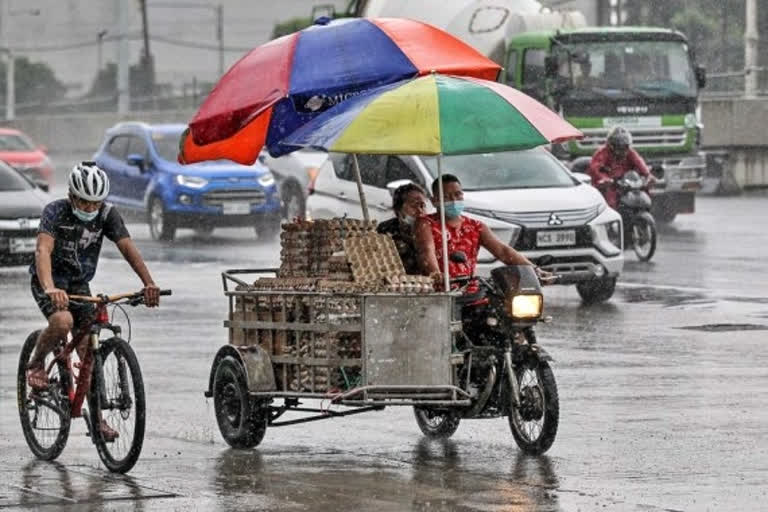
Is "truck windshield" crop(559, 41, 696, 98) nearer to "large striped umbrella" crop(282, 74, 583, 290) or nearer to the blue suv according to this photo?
the blue suv

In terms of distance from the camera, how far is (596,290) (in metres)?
21.3

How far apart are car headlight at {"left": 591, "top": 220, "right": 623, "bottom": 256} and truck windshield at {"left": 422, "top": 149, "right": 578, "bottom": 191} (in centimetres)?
75

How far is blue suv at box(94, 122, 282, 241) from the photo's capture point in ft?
105

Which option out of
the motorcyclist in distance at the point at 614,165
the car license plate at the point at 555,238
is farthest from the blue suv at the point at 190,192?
the car license plate at the point at 555,238

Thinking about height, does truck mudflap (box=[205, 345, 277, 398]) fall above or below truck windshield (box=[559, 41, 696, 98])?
below

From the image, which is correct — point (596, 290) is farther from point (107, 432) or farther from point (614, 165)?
point (107, 432)

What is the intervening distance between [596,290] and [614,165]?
5.67 metres

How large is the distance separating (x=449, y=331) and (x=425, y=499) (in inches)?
65.0

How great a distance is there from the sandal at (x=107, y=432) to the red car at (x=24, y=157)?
31.8 m

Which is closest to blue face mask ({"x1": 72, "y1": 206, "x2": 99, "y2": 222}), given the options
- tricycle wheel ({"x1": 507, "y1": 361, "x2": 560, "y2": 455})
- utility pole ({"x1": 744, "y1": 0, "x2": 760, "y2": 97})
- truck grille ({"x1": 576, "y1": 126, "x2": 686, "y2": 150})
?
tricycle wheel ({"x1": 507, "y1": 361, "x2": 560, "y2": 455})

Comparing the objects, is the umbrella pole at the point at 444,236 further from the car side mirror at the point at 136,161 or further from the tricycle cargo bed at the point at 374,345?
the car side mirror at the point at 136,161

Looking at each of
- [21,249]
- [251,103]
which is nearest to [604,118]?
[21,249]

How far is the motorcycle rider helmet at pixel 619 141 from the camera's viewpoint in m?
26.6

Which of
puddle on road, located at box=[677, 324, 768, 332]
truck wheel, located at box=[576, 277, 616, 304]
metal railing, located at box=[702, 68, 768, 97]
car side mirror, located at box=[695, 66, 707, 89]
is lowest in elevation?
puddle on road, located at box=[677, 324, 768, 332]
